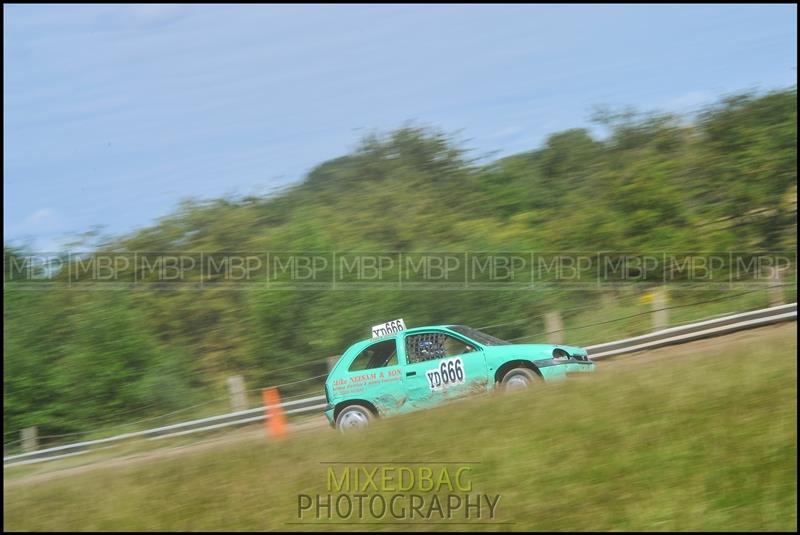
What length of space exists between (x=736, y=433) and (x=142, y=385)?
13.0 metres

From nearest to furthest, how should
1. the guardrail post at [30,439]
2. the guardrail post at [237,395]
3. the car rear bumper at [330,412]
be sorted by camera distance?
the car rear bumper at [330,412], the guardrail post at [237,395], the guardrail post at [30,439]

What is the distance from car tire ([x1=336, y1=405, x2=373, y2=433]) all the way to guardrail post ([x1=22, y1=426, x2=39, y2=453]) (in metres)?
8.53

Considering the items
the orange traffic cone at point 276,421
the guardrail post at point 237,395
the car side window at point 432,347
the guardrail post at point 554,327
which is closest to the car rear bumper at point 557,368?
the car side window at point 432,347

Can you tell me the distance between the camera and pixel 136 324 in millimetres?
19375

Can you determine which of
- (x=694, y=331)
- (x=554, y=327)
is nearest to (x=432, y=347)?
(x=694, y=331)

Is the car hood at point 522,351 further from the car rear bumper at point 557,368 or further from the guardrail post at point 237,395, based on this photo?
the guardrail post at point 237,395

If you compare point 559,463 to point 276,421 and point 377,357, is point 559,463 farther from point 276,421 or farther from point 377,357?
point 276,421

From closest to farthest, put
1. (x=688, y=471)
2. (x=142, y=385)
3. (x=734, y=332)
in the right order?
(x=688, y=471)
(x=734, y=332)
(x=142, y=385)

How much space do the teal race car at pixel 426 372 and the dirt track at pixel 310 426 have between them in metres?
0.81

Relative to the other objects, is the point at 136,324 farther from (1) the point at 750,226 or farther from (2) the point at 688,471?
(1) the point at 750,226

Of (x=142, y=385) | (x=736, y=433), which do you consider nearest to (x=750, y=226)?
(x=736, y=433)

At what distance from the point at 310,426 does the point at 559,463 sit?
4270 millimetres

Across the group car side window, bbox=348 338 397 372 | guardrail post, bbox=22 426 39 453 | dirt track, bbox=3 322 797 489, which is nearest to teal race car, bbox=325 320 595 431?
car side window, bbox=348 338 397 372

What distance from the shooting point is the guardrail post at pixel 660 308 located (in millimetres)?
16395
